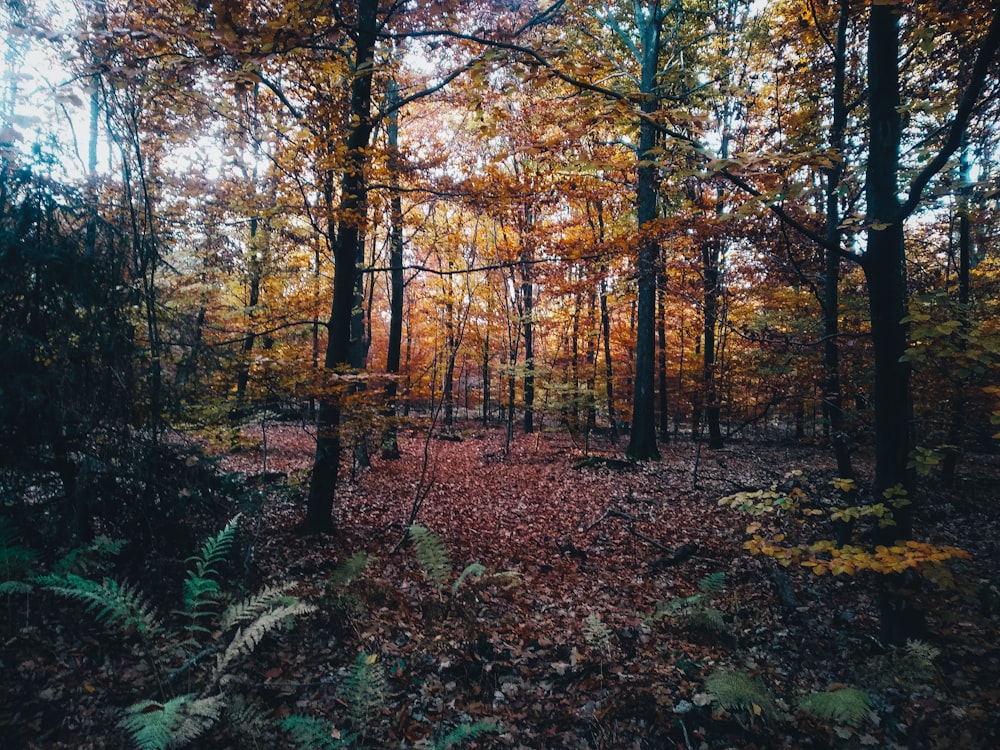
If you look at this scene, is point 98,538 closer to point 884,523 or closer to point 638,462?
point 884,523

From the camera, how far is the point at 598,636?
4562mm

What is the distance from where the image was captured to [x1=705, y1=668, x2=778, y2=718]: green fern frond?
352 cm

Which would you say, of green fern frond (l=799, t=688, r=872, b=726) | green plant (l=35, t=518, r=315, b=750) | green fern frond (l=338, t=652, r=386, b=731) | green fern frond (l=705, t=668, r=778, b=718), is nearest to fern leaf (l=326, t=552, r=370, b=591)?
green plant (l=35, t=518, r=315, b=750)

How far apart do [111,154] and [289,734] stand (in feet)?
30.3

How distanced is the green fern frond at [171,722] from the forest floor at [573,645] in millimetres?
350

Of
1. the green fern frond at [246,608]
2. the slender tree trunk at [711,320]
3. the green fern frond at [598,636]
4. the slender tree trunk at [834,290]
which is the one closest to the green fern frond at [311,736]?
the green fern frond at [246,608]

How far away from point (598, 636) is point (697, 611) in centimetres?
133

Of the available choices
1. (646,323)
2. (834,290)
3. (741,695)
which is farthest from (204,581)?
(646,323)

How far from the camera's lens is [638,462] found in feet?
42.7

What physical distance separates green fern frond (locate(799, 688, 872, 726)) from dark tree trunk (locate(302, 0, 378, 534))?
5.77 m

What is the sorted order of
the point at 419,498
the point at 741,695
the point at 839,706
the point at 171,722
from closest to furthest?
1. the point at 171,722
2. the point at 839,706
3. the point at 741,695
4. the point at 419,498

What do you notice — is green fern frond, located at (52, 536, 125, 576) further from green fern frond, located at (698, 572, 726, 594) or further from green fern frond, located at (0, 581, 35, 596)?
green fern frond, located at (698, 572, 726, 594)

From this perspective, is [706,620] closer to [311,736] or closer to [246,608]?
[311,736]

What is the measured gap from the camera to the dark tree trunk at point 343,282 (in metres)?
6.35
